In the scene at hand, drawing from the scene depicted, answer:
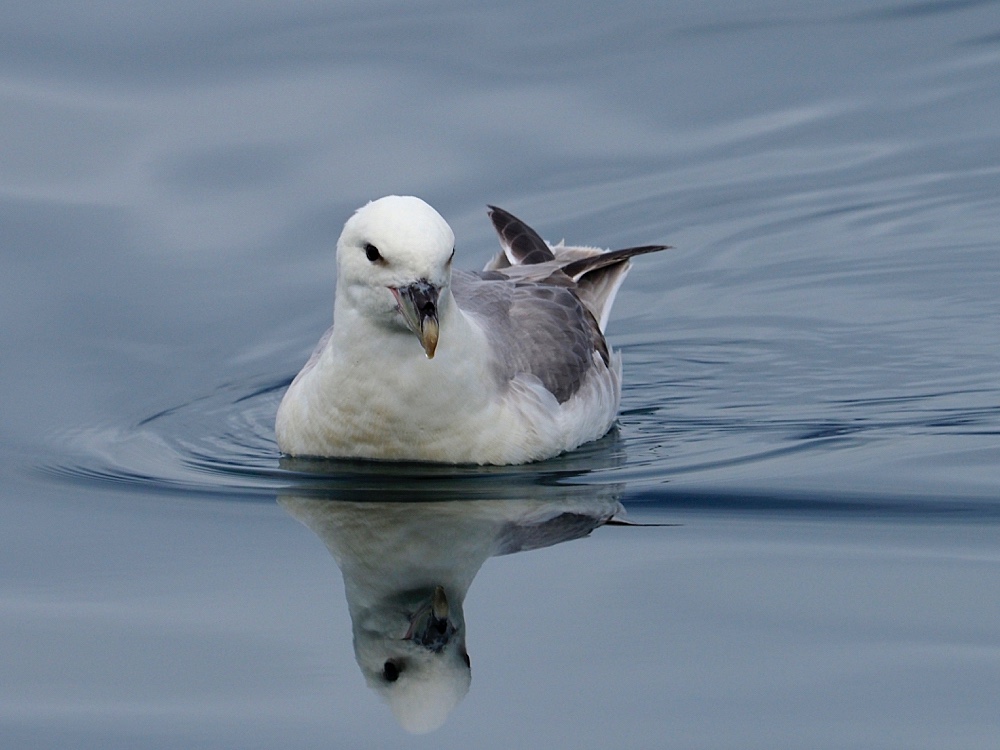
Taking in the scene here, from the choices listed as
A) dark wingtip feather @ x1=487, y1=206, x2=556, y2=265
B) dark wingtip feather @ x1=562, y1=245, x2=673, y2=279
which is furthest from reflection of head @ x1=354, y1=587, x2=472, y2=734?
dark wingtip feather @ x1=487, y1=206, x2=556, y2=265

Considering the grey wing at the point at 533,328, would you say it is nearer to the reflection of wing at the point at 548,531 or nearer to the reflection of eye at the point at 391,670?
the reflection of wing at the point at 548,531

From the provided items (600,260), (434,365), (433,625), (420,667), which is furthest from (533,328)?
(420,667)

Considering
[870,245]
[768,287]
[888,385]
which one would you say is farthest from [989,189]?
[888,385]

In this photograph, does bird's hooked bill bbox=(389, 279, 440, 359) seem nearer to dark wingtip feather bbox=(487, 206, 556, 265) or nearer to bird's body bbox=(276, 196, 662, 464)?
bird's body bbox=(276, 196, 662, 464)

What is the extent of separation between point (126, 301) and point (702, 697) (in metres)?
5.41

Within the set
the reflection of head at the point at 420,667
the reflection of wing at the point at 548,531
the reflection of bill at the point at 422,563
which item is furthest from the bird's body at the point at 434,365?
Answer: the reflection of head at the point at 420,667

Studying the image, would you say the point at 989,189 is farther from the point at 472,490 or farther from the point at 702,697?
the point at 702,697

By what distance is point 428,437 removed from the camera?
25.5 feet

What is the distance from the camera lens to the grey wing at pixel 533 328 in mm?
8258

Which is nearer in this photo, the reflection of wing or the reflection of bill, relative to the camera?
the reflection of bill

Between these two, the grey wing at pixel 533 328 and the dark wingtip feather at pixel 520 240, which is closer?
the grey wing at pixel 533 328

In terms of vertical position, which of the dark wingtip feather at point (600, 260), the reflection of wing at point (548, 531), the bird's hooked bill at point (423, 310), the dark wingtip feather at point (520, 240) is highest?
the dark wingtip feather at point (520, 240)

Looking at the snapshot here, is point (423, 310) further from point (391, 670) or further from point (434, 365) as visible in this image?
point (391, 670)

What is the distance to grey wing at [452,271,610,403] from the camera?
8.26 m
